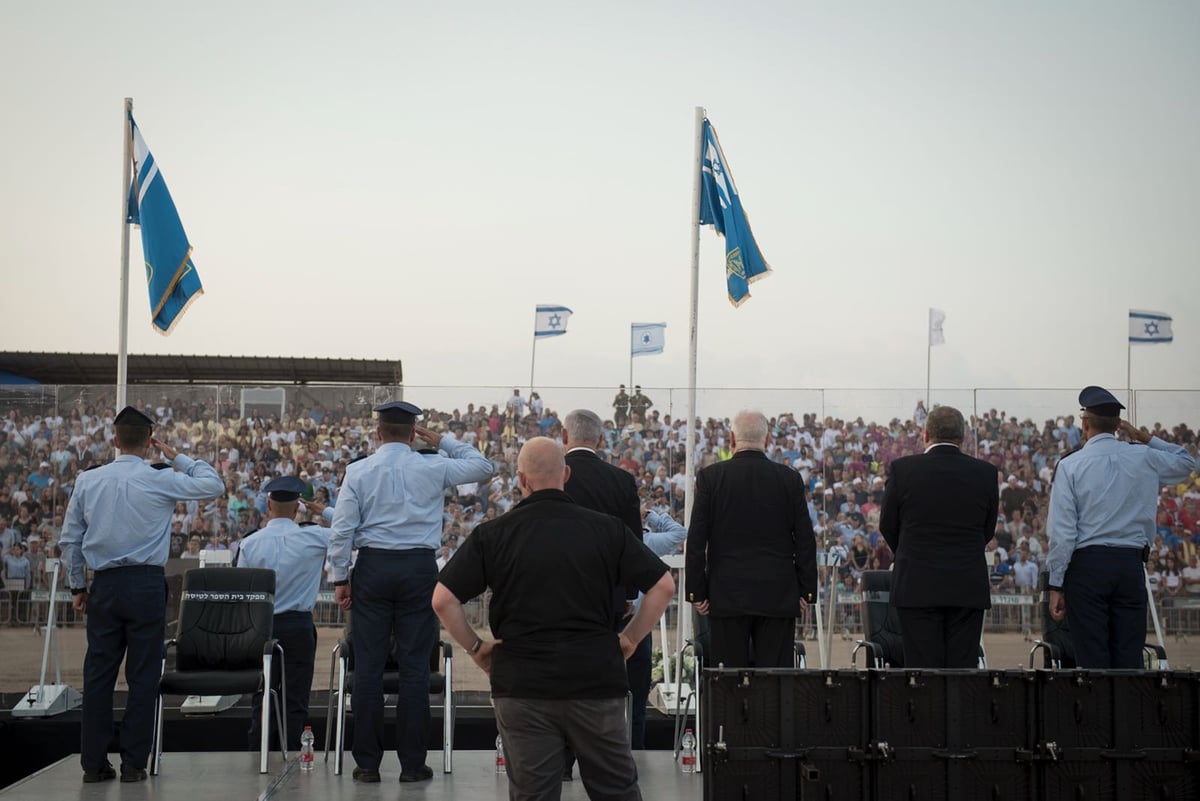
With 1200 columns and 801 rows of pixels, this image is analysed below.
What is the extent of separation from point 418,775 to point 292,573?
2.13m

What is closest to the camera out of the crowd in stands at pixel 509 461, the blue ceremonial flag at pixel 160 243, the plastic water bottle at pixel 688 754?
the plastic water bottle at pixel 688 754

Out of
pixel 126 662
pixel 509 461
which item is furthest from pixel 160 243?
pixel 126 662

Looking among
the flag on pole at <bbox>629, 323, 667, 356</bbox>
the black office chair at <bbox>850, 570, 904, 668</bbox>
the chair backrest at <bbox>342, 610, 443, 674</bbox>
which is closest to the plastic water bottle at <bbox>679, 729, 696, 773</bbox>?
the black office chair at <bbox>850, 570, 904, 668</bbox>

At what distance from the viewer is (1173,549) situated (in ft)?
41.9

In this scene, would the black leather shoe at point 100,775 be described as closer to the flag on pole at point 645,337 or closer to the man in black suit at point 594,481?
the man in black suit at point 594,481

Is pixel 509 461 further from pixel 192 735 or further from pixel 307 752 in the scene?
pixel 307 752

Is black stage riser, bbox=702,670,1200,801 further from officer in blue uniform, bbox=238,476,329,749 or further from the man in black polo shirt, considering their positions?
officer in blue uniform, bbox=238,476,329,749

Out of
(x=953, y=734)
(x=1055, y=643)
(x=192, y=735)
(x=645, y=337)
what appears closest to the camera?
(x=953, y=734)

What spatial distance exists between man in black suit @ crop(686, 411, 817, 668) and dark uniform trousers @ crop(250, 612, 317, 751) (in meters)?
3.13

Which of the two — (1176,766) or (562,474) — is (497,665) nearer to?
(562,474)

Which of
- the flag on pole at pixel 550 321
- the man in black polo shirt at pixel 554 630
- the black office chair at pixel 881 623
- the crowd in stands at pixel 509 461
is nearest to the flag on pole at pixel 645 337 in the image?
the flag on pole at pixel 550 321

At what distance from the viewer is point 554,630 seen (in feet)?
14.8

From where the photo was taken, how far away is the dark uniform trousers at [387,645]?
282 inches

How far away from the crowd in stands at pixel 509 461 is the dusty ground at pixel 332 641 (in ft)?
1.80
